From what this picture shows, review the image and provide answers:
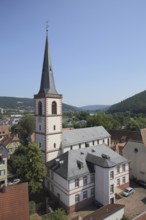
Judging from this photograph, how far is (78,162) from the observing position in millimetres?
35594

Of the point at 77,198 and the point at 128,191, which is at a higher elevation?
the point at 77,198

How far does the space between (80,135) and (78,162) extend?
16085 mm

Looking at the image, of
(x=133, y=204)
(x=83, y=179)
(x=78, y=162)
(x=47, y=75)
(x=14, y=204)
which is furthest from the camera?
(x=47, y=75)

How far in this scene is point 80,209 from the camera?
33.1 m

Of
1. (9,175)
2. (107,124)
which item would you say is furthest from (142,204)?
(107,124)

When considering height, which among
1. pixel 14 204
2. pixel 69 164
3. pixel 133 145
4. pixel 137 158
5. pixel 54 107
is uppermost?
pixel 54 107

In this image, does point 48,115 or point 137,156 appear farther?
point 137,156

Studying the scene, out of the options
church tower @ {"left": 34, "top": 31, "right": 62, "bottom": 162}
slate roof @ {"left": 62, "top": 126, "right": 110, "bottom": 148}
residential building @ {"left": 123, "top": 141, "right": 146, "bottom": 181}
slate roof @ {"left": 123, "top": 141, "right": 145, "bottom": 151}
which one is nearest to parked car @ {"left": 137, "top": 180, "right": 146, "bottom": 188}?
residential building @ {"left": 123, "top": 141, "right": 146, "bottom": 181}

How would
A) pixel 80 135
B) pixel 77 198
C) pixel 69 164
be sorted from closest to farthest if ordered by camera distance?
pixel 77 198 → pixel 69 164 → pixel 80 135

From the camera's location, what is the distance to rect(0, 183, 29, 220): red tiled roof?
70.4 feet

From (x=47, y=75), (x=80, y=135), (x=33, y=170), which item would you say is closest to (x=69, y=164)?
(x=33, y=170)

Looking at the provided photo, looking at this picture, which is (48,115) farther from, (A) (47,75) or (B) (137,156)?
(B) (137,156)

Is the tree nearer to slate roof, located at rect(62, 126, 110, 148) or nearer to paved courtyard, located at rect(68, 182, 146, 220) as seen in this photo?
paved courtyard, located at rect(68, 182, 146, 220)

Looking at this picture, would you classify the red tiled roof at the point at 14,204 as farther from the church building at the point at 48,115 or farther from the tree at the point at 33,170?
the church building at the point at 48,115
